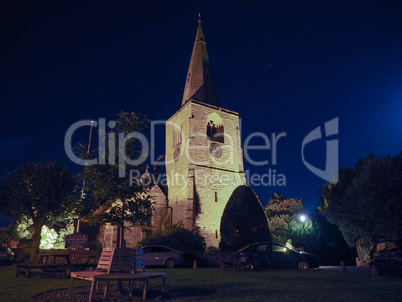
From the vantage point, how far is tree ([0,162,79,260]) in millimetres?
23266

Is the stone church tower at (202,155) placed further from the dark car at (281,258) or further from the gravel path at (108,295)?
the gravel path at (108,295)

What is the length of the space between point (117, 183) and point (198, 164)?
1759 centimetres

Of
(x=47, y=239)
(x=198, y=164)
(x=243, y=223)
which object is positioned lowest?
(x=47, y=239)

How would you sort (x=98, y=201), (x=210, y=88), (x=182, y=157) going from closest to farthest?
(x=98, y=201) < (x=182, y=157) < (x=210, y=88)

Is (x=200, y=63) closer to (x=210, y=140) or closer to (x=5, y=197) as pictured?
(x=210, y=140)

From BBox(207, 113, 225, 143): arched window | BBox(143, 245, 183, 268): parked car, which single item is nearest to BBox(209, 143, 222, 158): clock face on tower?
BBox(207, 113, 225, 143): arched window

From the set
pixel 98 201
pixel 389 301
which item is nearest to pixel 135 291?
pixel 389 301

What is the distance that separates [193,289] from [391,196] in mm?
14519

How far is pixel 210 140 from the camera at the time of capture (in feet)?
122

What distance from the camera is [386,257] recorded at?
1241cm

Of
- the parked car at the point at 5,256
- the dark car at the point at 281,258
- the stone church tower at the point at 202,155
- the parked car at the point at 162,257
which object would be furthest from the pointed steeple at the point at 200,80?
the dark car at the point at 281,258

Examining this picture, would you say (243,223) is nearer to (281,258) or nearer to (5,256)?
(281,258)

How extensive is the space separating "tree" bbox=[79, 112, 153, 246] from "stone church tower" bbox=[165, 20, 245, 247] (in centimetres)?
1429

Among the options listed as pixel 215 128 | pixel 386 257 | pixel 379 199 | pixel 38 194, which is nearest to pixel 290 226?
pixel 215 128
